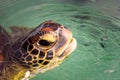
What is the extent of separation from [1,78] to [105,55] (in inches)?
45.0

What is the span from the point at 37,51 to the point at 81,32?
1.34 metres

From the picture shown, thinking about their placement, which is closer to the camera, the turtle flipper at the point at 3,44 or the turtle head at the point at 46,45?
the turtle head at the point at 46,45

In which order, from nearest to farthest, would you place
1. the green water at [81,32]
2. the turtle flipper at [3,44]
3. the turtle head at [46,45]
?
the turtle head at [46,45] → the turtle flipper at [3,44] → the green water at [81,32]

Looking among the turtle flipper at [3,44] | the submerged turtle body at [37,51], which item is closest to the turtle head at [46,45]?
the submerged turtle body at [37,51]

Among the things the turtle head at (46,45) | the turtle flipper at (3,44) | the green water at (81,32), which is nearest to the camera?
the turtle head at (46,45)

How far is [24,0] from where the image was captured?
3.65 meters

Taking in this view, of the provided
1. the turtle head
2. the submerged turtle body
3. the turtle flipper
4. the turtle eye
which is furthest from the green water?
the turtle eye

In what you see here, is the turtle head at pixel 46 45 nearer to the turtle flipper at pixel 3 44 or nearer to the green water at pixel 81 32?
the turtle flipper at pixel 3 44

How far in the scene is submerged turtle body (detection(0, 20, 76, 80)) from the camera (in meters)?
1.57

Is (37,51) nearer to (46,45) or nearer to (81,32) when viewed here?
(46,45)

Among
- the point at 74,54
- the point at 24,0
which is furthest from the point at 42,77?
the point at 24,0

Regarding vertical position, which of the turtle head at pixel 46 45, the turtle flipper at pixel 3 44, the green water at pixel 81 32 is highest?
the turtle head at pixel 46 45

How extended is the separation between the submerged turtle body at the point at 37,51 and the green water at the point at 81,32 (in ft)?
2.30

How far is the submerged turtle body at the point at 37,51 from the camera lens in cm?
157
